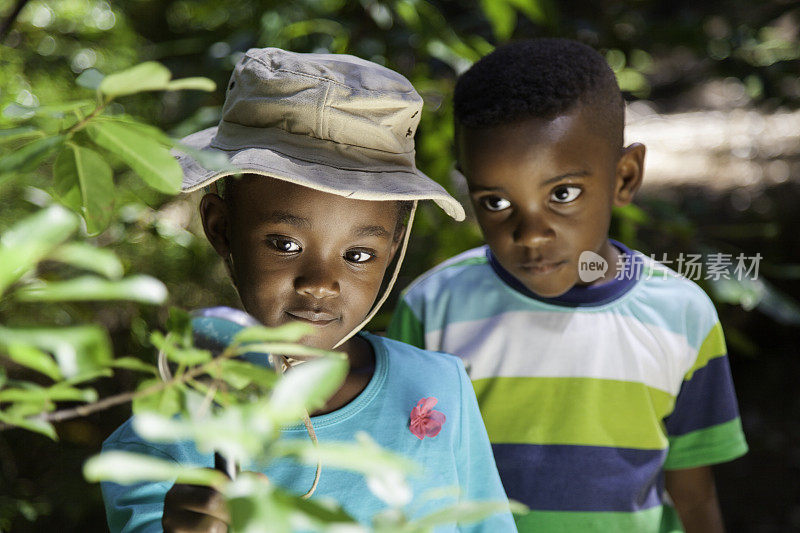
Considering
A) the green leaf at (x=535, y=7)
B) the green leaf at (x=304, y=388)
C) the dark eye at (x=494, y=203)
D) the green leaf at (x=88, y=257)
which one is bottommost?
the dark eye at (x=494, y=203)

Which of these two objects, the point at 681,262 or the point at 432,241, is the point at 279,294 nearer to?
the point at 432,241

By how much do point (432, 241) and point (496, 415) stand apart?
82 centimetres

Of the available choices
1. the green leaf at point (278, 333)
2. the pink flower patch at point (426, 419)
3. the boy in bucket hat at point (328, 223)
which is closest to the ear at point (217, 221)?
the boy in bucket hat at point (328, 223)

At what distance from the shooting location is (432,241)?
1999 millimetres

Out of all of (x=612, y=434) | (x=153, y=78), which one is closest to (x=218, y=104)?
(x=612, y=434)

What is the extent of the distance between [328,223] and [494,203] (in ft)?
1.24

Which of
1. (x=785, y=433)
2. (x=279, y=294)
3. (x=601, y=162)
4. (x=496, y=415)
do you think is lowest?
(x=785, y=433)

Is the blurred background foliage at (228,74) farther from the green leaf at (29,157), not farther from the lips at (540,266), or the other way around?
the green leaf at (29,157)

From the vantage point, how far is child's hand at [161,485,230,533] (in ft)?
2.22

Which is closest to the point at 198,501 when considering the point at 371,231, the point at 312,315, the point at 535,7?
→ the point at 312,315

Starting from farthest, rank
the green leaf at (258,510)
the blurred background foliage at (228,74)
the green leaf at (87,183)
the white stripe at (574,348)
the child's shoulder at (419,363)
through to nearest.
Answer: the blurred background foliage at (228,74) → the white stripe at (574,348) → the child's shoulder at (419,363) → the green leaf at (87,183) → the green leaf at (258,510)

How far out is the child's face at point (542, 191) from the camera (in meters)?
1.15

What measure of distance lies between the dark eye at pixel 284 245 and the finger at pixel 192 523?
1.12 feet

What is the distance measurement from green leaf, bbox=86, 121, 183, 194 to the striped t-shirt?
801 millimetres
